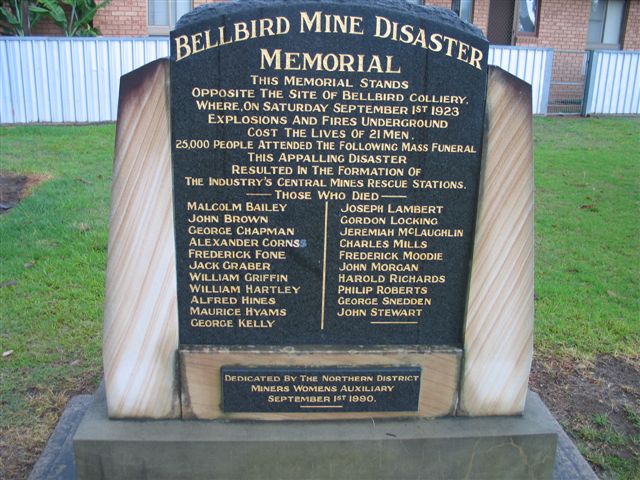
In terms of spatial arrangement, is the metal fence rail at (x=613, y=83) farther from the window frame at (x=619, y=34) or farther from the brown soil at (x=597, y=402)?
the brown soil at (x=597, y=402)

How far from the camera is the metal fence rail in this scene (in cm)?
1527

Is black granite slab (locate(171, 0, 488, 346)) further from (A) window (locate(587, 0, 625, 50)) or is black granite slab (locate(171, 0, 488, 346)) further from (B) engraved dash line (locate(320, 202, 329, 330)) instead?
(A) window (locate(587, 0, 625, 50))

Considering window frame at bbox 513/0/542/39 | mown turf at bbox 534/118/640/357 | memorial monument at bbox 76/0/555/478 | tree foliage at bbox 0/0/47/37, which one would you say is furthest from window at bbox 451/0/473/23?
memorial monument at bbox 76/0/555/478

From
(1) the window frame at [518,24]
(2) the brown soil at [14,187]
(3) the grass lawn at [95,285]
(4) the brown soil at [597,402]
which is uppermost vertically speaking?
(1) the window frame at [518,24]

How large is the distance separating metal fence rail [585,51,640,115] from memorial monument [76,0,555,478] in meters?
14.0

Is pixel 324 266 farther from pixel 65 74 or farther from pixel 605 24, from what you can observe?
pixel 605 24

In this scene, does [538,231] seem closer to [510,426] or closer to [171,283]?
[510,426]

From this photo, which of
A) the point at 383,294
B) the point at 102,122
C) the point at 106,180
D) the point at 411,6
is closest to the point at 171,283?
the point at 383,294

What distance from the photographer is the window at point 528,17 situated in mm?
17531

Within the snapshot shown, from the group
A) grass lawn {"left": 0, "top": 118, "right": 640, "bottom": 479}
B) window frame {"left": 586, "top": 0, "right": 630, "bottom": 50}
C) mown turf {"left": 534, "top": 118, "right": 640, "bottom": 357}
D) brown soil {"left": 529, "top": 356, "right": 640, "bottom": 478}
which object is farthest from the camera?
window frame {"left": 586, "top": 0, "right": 630, "bottom": 50}

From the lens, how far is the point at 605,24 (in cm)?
1853

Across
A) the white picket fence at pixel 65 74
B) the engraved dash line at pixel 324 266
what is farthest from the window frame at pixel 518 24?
the engraved dash line at pixel 324 266

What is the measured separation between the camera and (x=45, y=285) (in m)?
5.12

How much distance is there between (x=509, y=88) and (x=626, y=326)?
2.70 m
